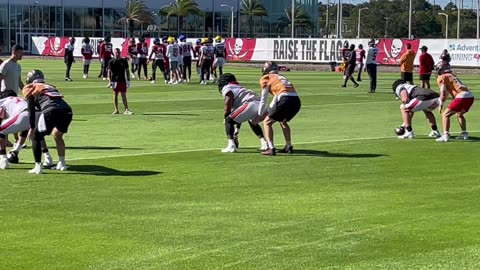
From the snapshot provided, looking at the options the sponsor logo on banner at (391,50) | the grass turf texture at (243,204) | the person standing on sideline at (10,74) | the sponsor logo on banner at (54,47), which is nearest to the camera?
the grass turf texture at (243,204)

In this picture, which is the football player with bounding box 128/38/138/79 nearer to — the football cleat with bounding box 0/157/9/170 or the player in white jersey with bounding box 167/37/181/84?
the player in white jersey with bounding box 167/37/181/84

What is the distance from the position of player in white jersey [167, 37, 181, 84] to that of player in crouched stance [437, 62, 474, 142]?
66.1ft

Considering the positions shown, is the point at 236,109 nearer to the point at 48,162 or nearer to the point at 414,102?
the point at 48,162

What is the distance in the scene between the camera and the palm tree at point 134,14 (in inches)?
3735

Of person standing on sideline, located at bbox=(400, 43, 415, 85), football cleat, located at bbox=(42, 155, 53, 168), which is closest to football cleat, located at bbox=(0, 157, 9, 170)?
football cleat, located at bbox=(42, 155, 53, 168)

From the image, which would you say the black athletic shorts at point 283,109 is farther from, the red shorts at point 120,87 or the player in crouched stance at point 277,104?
the red shorts at point 120,87

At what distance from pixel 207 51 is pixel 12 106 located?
2333 cm

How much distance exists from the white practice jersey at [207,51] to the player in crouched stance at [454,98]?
761 inches

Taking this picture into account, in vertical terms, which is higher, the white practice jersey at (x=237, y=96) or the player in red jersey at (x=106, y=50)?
the player in red jersey at (x=106, y=50)

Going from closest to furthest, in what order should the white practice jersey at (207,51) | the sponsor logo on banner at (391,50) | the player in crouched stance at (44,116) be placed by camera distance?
1. the player in crouched stance at (44,116)
2. the white practice jersey at (207,51)
3. the sponsor logo on banner at (391,50)

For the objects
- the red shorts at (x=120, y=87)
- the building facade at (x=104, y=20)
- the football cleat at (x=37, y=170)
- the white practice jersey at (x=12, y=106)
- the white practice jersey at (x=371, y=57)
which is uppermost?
the building facade at (x=104, y=20)

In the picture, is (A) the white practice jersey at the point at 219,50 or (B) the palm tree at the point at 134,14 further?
(B) the palm tree at the point at 134,14

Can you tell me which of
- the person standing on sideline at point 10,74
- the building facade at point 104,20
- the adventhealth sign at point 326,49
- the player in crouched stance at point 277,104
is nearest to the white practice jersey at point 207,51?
the adventhealth sign at point 326,49

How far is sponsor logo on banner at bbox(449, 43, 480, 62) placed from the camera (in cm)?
4972
